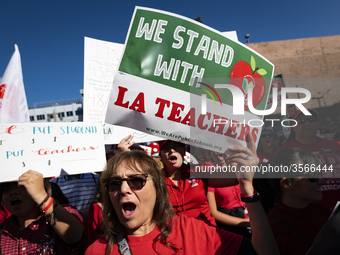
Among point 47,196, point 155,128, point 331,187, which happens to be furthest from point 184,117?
point 331,187

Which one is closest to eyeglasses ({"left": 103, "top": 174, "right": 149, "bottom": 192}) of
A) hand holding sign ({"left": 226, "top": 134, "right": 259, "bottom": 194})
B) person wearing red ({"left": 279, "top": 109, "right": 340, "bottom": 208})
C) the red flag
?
hand holding sign ({"left": 226, "top": 134, "right": 259, "bottom": 194})

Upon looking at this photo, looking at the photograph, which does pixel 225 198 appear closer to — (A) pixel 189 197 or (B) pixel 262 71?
(A) pixel 189 197

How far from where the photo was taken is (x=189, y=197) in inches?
81.2

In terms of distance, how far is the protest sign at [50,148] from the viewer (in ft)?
5.92

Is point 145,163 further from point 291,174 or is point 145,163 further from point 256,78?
point 256,78

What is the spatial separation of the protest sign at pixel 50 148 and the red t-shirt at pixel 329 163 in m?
2.10

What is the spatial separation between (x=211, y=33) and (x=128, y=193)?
144 cm

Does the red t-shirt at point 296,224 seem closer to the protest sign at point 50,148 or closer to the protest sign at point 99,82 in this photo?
the protest sign at point 50,148

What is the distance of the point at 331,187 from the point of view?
6.90ft

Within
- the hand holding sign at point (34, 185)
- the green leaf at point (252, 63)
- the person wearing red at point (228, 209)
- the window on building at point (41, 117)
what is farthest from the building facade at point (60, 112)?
the green leaf at point (252, 63)

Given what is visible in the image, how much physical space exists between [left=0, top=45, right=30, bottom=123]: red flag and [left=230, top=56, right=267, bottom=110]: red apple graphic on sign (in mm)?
2600

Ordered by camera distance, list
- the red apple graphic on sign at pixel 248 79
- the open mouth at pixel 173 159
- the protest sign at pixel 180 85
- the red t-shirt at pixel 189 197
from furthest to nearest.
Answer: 1. the open mouth at pixel 173 159
2. the red t-shirt at pixel 189 197
3. the red apple graphic on sign at pixel 248 79
4. the protest sign at pixel 180 85

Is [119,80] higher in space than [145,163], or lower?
higher

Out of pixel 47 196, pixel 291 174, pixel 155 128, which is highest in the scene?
pixel 155 128
